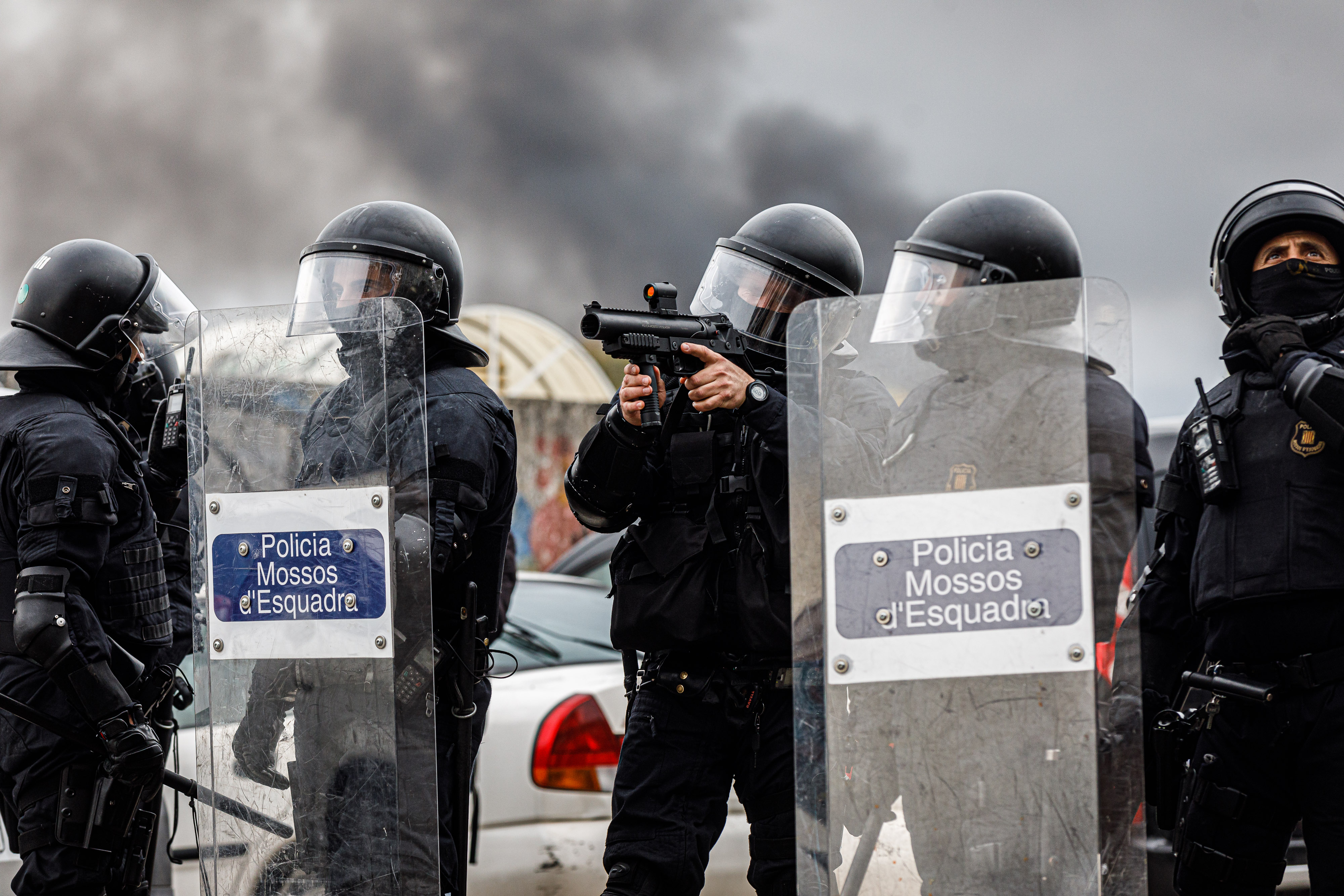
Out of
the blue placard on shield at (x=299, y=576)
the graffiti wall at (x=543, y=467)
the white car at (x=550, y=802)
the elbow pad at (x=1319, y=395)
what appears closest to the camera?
the blue placard on shield at (x=299, y=576)

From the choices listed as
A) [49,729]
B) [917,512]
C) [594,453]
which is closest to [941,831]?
[917,512]

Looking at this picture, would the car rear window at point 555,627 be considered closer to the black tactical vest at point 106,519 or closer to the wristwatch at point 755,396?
the black tactical vest at point 106,519

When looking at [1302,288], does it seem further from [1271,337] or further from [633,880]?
[633,880]

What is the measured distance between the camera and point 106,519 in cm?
350

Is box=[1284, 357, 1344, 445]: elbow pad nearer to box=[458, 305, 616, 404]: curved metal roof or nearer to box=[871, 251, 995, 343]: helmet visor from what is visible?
box=[871, 251, 995, 343]: helmet visor

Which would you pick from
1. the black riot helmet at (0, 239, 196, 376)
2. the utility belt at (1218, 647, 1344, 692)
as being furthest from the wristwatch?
the black riot helmet at (0, 239, 196, 376)

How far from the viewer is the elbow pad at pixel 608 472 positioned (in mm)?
3066

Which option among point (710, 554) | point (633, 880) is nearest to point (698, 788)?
point (633, 880)

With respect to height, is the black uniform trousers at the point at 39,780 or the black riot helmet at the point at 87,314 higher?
the black riot helmet at the point at 87,314

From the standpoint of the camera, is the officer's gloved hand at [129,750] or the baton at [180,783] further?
the officer's gloved hand at [129,750]

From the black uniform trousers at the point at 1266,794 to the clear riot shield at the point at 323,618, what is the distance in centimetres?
185

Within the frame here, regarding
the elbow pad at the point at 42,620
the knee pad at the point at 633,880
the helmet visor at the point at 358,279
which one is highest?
the helmet visor at the point at 358,279

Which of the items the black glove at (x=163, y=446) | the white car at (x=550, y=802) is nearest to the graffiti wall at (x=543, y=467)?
the white car at (x=550, y=802)

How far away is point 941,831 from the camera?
1.97 metres
